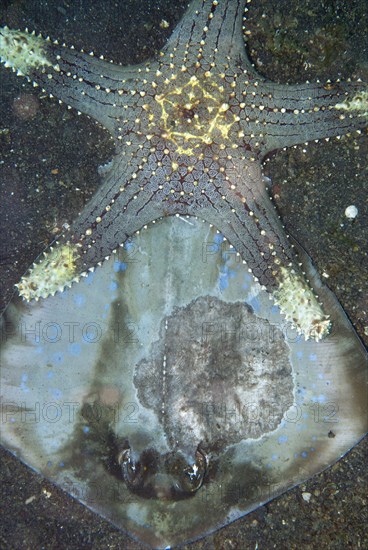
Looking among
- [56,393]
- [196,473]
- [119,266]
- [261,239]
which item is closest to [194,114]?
[261,239]

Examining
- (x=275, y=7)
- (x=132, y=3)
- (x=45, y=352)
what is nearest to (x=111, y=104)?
(x=132, y=3)

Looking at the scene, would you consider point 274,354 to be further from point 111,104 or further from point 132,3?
point 132,3

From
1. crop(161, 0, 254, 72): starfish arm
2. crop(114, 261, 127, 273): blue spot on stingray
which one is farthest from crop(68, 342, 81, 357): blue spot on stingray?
crop(161, 0, 254, 72): starfish arm

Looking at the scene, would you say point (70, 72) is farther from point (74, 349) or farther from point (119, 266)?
point (74, 349)

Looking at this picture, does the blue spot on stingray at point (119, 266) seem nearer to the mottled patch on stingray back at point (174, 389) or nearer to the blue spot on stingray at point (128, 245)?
the mottled patch on stingray back at point (174, 389)

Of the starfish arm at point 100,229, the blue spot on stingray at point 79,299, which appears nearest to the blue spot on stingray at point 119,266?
the starfish arm at point 100,229

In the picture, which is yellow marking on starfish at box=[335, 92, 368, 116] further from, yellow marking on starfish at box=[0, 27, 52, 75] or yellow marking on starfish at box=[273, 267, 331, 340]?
yellow marking on starfish at box=[0, 27, 52, 75]
